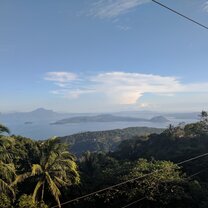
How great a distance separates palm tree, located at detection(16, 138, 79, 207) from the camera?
70.2ft

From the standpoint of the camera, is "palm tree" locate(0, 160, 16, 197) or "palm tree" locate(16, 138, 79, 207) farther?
"palm tree" locate(16, 138, 79, 207)

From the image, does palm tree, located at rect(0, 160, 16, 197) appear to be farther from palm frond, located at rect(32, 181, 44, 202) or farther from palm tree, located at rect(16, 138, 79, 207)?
palm frond, located at rect(32, 181, 44, 202)

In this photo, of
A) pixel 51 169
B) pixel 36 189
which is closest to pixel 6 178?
pixel 36 189

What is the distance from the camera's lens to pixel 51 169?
22031 millimetres

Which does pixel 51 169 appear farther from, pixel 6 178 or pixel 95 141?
pixel 95 141

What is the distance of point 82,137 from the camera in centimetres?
16050

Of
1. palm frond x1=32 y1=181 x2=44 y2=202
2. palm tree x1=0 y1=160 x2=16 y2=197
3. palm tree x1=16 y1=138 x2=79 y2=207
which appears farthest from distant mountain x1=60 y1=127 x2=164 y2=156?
palm frond x1=32 y1=181 x2=44 y2=202

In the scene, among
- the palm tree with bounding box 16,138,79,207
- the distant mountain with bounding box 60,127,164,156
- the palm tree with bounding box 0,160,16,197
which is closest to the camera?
the palm tree with bounding box 0,160,16,197

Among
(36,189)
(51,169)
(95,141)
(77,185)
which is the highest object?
(51,169)

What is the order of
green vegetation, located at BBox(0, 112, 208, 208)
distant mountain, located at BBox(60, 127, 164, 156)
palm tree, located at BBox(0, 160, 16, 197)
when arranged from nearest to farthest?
palm tree, located at BBox(0, 160, 16, 197) < green vegetation, located at BBox(0, 112, 208, 208) < distant mountain, located at BBox(60, 127, 164, 156)

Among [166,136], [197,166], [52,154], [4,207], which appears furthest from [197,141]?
[4,207]

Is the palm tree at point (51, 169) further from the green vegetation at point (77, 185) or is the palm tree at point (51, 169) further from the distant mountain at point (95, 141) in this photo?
the distant mountain at point (95, 141)

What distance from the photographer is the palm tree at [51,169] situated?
21391mm

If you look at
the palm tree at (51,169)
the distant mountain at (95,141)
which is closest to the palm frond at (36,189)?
the palm tree at (51,169)
